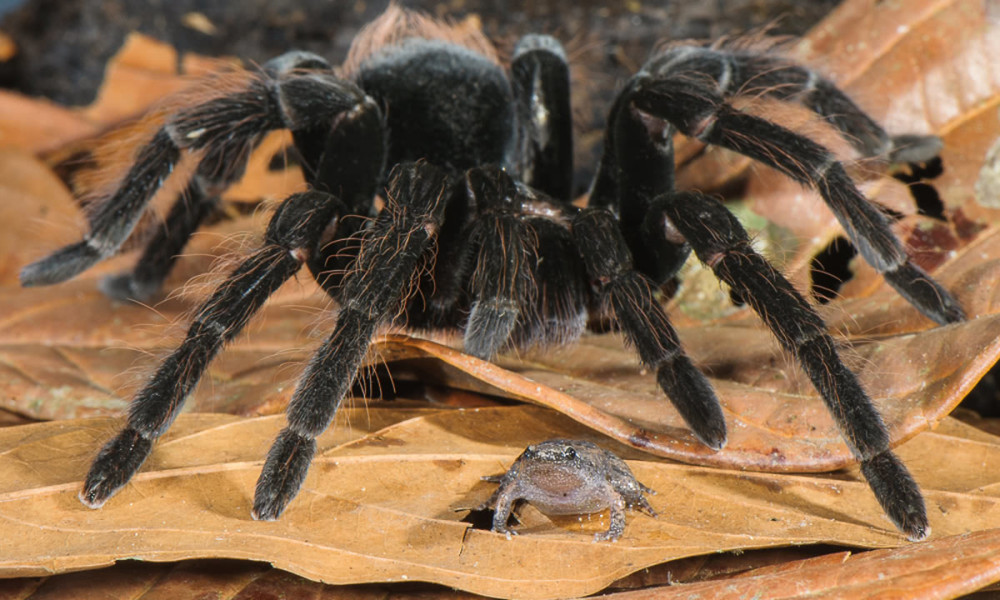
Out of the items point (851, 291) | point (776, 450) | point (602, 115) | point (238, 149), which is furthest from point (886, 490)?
point (602, 115)

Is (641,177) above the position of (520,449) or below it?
above

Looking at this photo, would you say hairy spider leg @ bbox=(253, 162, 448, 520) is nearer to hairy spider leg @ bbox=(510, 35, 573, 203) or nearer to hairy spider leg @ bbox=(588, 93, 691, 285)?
hairy spider leg @ bbox=(588, 93, 691, 285)

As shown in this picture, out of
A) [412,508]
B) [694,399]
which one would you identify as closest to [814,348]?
[694,399]

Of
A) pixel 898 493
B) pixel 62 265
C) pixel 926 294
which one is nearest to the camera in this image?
pixel 898 493

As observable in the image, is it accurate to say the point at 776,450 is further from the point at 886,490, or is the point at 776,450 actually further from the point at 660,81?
the point at 660,81

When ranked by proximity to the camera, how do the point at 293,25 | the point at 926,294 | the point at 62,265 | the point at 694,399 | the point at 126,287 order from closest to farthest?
the point at 694,399 → the point at 926,294 → the point at 62,265 → the point at 126,287 → the point at 293,25

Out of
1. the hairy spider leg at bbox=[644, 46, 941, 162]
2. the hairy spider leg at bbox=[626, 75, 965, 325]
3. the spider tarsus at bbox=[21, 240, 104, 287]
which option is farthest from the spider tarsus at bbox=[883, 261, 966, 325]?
the spider tarsus at bbox=[21, 240, 104, 287]

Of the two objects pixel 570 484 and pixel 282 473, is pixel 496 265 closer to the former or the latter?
pixel 570 484

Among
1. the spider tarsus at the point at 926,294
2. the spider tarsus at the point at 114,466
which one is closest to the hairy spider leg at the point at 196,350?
the spider tarsus at the point at 114,466
